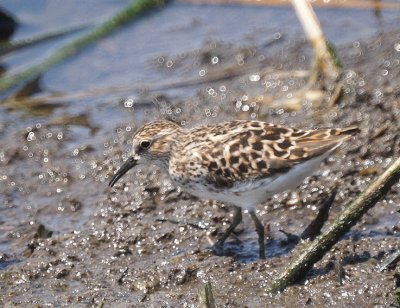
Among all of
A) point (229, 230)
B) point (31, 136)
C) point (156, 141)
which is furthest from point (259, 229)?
point (31, 136)

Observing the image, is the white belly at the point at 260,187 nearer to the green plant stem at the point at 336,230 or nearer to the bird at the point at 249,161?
the bird at the point at 249,161

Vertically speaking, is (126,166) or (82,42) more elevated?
(82,42)

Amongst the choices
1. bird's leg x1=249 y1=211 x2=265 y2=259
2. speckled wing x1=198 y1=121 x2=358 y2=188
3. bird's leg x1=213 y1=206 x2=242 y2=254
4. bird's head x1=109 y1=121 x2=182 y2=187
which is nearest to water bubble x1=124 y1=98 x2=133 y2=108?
bird's head x1=109 y1=121 x2=182 y2=187

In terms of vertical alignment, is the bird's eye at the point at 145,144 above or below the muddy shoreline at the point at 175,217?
above

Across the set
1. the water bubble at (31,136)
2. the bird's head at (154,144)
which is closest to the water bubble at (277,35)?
the water bubble at (31,136)

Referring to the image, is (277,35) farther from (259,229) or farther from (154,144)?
(259,229)
